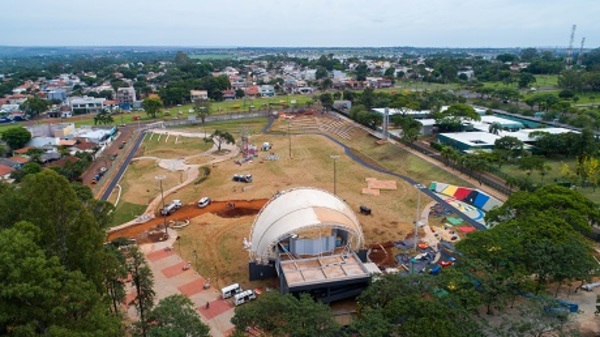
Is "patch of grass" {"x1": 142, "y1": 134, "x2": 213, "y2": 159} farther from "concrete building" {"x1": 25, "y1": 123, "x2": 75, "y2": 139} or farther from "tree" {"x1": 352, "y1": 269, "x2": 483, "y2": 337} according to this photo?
"tree" {"x1": 352, "y1": 269, "x2": 483, "y2": 337}

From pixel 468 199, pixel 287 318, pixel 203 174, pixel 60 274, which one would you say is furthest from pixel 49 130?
pixel 287 318

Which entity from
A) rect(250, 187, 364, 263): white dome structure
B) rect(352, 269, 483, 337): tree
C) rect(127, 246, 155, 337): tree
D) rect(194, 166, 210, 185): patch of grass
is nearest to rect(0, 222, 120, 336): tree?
rect(127, 246, 155, 337): tree

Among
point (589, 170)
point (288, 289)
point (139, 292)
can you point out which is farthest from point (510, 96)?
point (139, 292)

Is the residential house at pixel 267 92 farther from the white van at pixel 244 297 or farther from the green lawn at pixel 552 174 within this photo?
the white van at pixel 244 297

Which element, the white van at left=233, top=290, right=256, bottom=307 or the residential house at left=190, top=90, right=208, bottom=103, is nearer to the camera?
the white van at left=233, top=290, right=256, bottom=307

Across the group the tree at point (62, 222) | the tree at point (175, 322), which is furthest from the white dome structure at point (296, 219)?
the tree at point (62, 222)

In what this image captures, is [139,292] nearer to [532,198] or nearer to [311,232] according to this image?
[311,232]
